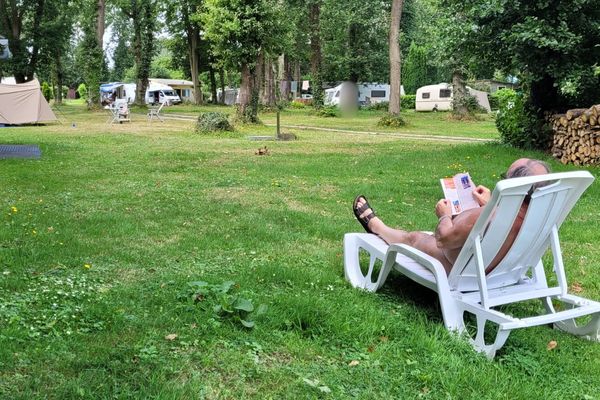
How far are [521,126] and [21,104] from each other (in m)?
16.9

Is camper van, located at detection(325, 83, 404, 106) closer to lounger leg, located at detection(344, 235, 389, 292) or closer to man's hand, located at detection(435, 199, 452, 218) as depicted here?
lounger leg, located at detection(344, 235, 389, 292)

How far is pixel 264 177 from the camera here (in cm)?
855

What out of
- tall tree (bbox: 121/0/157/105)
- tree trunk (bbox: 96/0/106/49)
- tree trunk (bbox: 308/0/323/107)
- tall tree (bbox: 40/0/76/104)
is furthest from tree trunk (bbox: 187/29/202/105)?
tree trunk (bbox: 308/0/323/107)

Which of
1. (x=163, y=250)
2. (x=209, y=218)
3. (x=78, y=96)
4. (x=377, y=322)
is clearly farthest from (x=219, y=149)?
(x=78, y=96)

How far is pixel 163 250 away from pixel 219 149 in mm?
8402

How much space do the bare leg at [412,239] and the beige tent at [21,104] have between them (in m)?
19.2

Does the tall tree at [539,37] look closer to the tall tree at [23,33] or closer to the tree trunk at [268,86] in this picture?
the tree trunk at [268,86]

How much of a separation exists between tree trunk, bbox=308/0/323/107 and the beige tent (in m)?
16.1

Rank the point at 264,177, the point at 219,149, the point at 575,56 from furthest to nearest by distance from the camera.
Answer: the point at 219,149
the point at 575,56
the point at 264,177

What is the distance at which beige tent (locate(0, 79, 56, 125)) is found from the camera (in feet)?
65.4

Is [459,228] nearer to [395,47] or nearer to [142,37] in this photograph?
[395,47]

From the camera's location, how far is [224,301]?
307cm

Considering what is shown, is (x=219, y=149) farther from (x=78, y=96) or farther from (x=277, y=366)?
(x=78, y=96)

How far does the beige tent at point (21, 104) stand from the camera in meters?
19.9
